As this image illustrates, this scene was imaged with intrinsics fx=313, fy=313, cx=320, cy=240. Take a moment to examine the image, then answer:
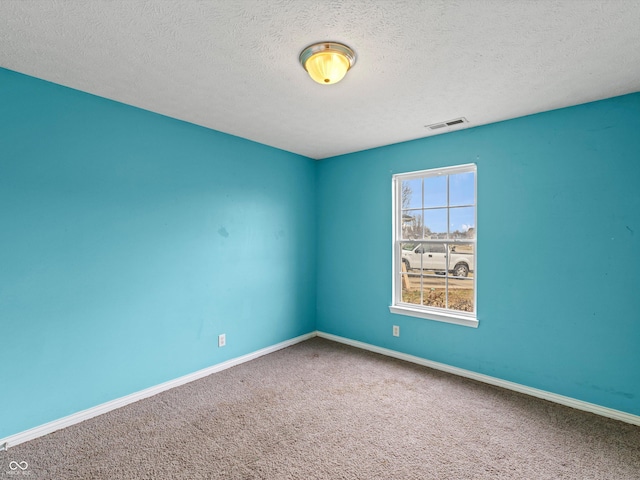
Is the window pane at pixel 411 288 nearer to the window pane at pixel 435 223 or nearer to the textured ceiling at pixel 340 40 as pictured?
the window pane at pixel 435 223

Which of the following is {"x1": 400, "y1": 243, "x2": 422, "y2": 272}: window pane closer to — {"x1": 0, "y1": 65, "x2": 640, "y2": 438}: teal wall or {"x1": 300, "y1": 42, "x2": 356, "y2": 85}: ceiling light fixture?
{"x1": 0, "y1": 65, "x2": 640, "y2": 438}: teal wall

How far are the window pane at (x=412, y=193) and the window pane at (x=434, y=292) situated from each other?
2.78 ft

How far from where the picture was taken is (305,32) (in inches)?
66.2

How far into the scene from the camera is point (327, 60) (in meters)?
1.83

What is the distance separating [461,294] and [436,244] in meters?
0.58

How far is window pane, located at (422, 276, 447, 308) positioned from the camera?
3.38m

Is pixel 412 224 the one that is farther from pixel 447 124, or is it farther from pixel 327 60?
pixel 327 60

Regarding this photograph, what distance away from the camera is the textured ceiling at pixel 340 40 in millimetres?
1538

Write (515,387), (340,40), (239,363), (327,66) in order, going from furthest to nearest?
(239,363) → (515,387) → (327,66) → (340,40)

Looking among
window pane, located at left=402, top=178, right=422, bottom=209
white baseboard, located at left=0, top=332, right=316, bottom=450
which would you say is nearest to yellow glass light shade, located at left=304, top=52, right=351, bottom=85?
window pane, located at left=402, top=178, right=422, bottom=209

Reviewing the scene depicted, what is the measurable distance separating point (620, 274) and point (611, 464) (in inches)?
51.8

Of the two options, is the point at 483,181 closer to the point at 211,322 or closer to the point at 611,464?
the point at 611,464

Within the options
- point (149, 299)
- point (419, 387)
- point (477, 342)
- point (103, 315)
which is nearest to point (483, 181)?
point (477, 342)

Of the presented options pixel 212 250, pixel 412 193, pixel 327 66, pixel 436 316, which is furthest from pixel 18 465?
pixel 412 193
